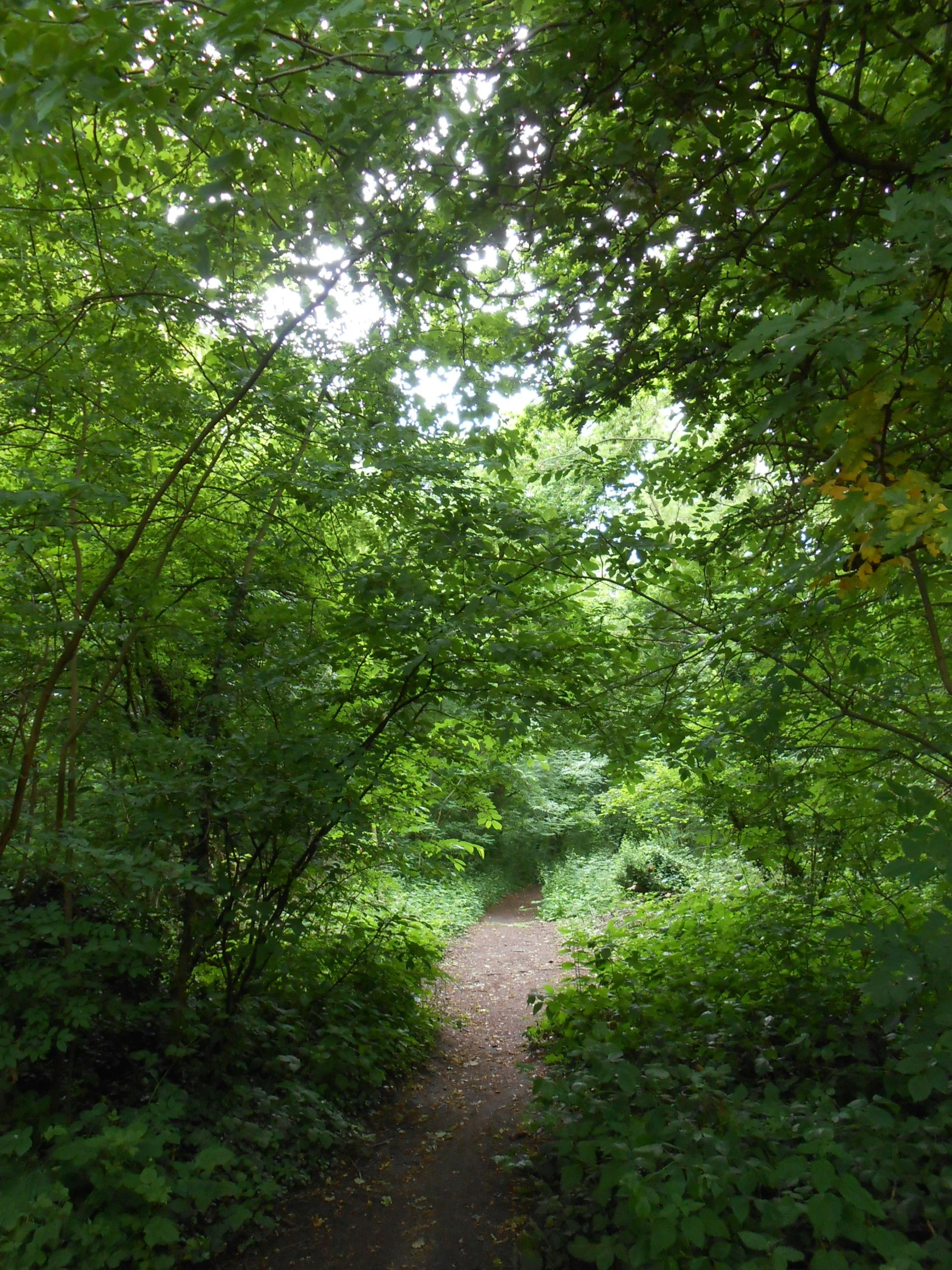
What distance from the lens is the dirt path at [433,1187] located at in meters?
3.73

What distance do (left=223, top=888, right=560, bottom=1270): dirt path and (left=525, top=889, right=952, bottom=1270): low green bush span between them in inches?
14.6

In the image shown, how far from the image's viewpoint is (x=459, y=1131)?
507cm

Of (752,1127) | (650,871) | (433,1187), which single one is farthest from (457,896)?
(752,1127)

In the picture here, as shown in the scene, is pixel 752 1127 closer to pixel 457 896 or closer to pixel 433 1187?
pixel 433 1187

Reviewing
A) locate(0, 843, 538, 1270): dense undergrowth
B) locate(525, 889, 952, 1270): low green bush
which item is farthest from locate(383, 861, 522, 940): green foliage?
locate(525, 889, 952, 1270): low green bush

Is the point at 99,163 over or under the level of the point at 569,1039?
over

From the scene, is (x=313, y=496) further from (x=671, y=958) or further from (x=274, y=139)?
(x=671, y=958)

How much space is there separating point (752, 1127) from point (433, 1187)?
221 cm

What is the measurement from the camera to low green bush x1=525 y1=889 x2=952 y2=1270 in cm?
275

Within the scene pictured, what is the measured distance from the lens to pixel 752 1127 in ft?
10.6

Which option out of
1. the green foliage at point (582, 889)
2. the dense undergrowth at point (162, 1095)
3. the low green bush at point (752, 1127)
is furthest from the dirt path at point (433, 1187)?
the green foliage at point (582, 889)

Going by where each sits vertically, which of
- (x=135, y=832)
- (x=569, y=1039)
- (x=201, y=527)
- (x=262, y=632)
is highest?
(x=201, y=527)

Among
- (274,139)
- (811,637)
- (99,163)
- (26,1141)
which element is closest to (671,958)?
(811,637)

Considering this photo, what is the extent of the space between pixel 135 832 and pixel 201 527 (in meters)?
2.20
